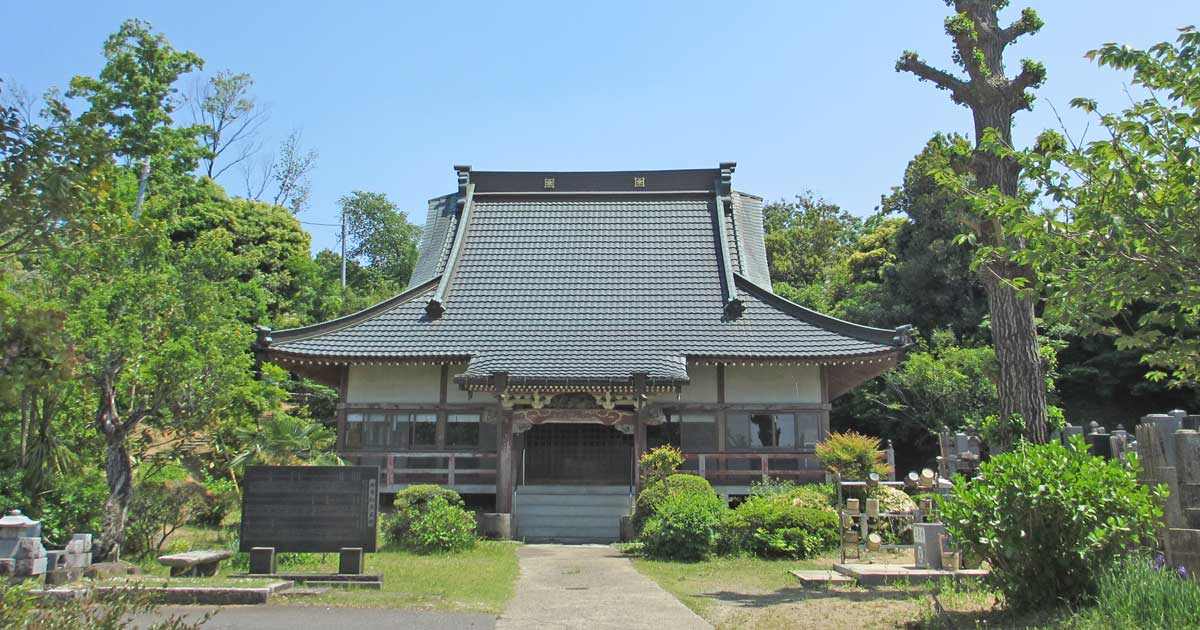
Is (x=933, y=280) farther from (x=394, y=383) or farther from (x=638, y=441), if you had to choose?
(x=394, y=383)

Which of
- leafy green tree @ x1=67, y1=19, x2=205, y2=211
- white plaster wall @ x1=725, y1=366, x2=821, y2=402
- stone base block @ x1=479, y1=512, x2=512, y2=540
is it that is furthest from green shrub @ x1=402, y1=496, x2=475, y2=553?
leafy green tree @ x1=67, y1=19, x2=205, y2=211

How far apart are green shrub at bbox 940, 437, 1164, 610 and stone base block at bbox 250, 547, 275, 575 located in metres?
8.25

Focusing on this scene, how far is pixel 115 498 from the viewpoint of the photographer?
1288cm

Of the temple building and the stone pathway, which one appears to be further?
the temple building

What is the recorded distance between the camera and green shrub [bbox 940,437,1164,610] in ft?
23.9

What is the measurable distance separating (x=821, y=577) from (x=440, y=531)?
6.87m

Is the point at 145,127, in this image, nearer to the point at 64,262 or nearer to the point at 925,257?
the point at 64,262

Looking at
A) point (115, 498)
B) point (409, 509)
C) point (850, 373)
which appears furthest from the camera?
point (850, 373)

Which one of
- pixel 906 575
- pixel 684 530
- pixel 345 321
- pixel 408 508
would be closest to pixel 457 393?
pixel 345 321

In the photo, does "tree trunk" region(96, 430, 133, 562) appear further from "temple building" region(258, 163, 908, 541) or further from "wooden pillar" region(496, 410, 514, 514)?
"wooden pillar" region(496, 410, 514, 514)

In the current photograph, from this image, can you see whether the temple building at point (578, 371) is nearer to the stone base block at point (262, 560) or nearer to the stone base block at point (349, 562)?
the stone base block at point (349, 562)

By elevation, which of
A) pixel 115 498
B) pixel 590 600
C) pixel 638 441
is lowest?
pixel 590 600

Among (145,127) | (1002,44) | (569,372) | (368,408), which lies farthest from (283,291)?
(1002,44)

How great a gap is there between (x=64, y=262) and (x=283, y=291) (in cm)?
2361
